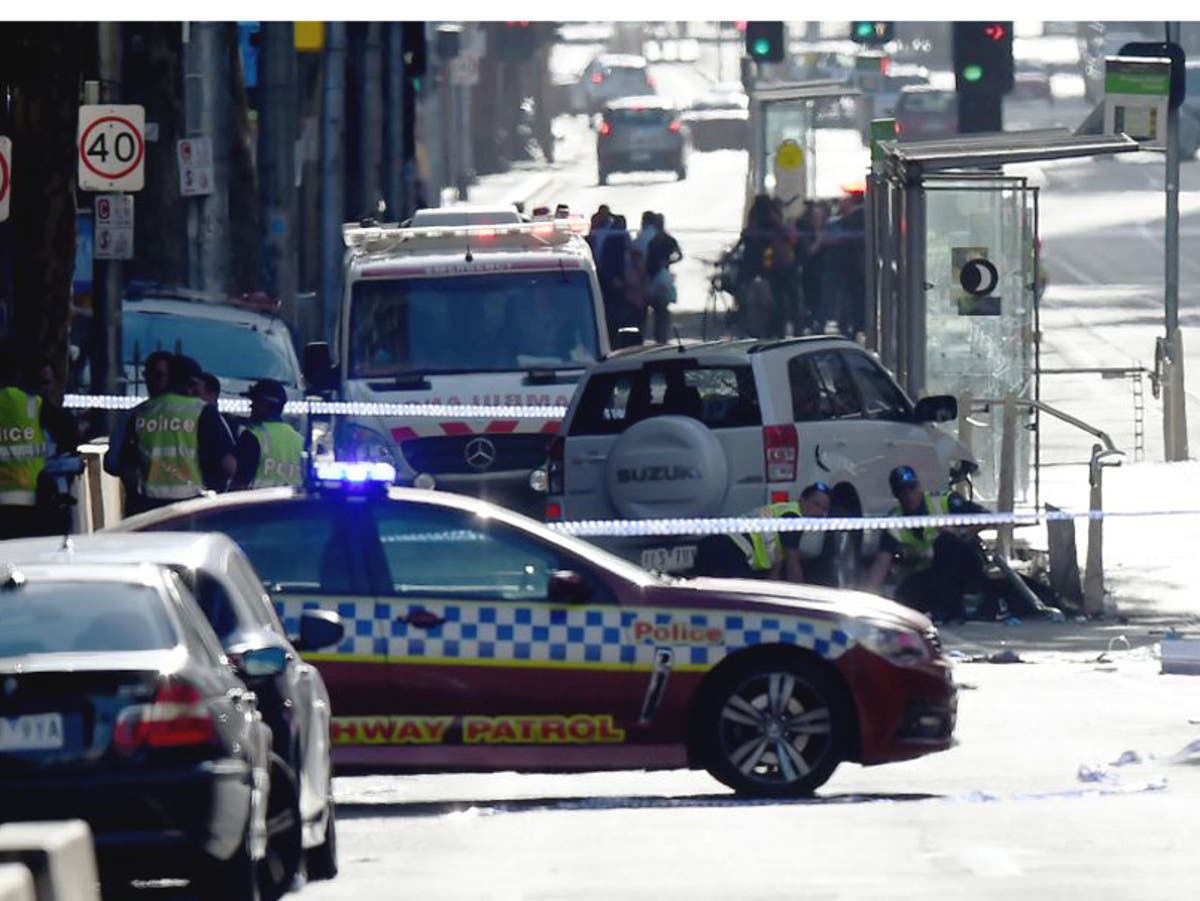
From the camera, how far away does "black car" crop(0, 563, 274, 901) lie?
8.91 meters

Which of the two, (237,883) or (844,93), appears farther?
(844,93)

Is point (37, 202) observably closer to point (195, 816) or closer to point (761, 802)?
point (761, 802)

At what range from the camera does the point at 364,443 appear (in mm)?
22047

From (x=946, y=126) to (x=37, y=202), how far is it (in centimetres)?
5119

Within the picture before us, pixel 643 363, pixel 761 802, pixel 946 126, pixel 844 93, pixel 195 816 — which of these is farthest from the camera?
pixel 946 126

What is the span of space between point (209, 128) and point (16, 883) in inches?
977

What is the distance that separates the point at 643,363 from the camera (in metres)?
19.7

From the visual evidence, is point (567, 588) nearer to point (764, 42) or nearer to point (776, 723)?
point (776, 723)

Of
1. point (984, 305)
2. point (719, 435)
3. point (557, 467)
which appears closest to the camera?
point (719, 435)

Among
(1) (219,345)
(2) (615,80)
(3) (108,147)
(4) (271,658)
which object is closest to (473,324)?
(3) (108,147)

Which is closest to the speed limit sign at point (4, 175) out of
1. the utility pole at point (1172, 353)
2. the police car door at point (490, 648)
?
the police car door at point (490, 648)

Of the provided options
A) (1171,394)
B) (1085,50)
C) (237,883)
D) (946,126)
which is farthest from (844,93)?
(1085,50)

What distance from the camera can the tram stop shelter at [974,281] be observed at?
2386 cm

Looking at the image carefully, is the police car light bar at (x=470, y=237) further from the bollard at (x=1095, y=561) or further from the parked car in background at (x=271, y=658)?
the parked car in background at (x=271, y=658)
